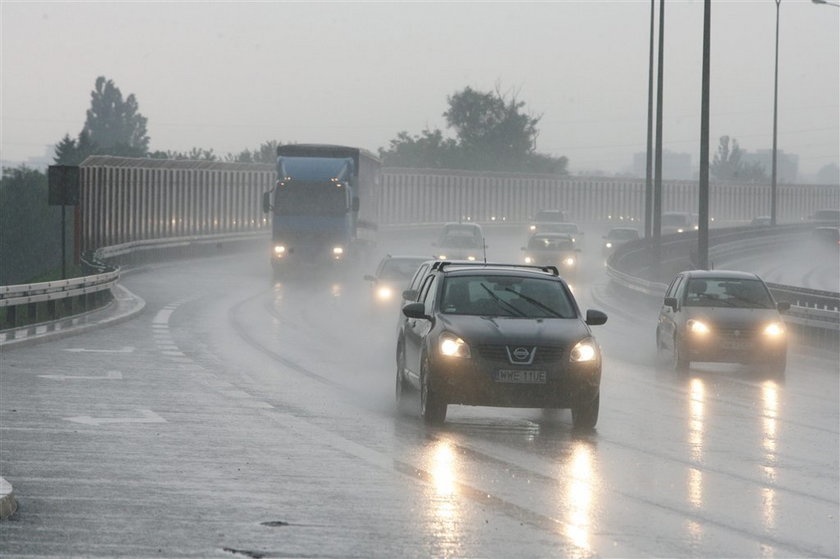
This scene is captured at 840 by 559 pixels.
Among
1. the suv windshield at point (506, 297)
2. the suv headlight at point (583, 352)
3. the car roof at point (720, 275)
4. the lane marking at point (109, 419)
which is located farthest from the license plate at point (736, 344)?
the lane marking at point (109, 419)

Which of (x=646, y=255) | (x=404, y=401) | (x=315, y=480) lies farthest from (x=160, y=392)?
(x=646, y=255)

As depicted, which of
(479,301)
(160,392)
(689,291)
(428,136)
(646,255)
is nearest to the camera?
(479,301)

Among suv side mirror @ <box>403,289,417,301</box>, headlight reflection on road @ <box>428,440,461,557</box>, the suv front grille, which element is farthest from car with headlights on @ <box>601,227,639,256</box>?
headlight reflection on road @ <box>428,440,461,557</box>

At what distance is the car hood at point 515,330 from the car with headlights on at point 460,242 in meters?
37.5

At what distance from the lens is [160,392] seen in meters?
18.9

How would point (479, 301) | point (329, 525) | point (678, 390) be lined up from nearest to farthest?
1. point (329, 525)
2. point (479, 301)
3. point (678, 390)

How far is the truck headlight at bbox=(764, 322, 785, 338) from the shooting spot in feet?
77.6

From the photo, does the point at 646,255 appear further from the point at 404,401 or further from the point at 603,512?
the point at 603,512

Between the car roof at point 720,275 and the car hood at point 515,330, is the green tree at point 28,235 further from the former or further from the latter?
the car hood at point 515,330

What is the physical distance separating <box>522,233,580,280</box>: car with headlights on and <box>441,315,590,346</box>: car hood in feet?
140

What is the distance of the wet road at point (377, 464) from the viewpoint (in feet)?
30.8

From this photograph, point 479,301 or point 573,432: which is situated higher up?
point 479,301

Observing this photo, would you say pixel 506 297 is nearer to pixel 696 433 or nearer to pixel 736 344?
pixel 696 433

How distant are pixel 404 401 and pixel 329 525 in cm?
793
